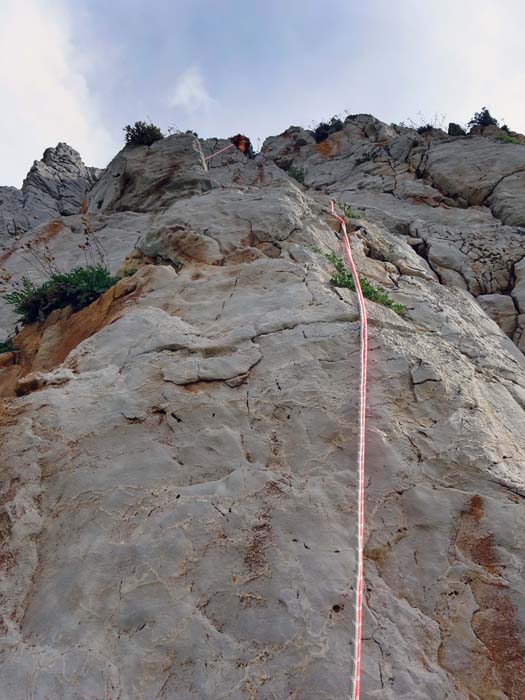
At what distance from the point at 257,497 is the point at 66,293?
5341 mm

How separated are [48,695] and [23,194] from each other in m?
18.0

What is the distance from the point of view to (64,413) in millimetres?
4355

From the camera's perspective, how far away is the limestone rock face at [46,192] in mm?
16219

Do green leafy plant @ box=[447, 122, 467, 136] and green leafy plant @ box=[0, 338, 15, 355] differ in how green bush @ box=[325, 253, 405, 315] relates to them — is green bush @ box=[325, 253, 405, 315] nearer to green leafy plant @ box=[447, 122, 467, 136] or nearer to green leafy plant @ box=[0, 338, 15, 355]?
green leafy plant @ box=[0, 338, 15, 355]

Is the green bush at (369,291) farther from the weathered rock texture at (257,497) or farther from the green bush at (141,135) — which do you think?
the green bush at (141,135)

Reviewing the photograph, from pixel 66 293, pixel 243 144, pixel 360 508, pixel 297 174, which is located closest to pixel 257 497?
pixel 360 508

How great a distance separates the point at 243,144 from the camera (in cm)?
2200

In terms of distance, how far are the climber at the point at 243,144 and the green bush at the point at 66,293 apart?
52.6 feet

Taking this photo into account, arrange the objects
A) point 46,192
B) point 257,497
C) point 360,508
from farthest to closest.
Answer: point 46,192, point 257,497, point 360,508

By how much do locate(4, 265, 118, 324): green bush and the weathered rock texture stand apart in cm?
68

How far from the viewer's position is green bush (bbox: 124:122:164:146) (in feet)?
50.9

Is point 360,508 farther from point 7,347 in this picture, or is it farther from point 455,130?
point 455,130

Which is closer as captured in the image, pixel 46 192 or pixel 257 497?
pixel 257 497

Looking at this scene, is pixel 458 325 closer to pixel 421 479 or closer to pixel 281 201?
pixel 421 479
